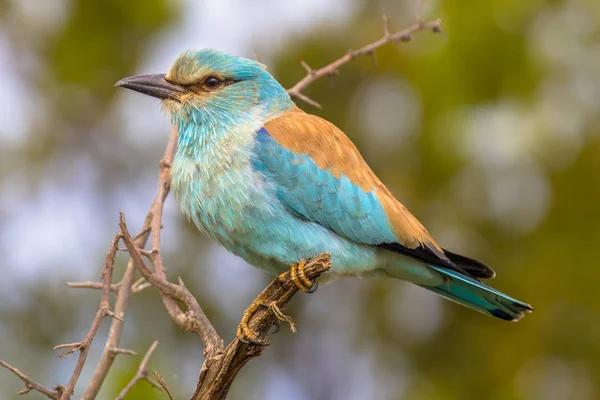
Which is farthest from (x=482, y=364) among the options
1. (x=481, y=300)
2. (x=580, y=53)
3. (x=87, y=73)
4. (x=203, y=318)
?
(x=87, y=73)

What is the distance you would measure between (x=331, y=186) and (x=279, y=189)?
0.30m

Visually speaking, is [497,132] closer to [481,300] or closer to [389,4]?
[389,4]

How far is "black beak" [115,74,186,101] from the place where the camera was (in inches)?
182

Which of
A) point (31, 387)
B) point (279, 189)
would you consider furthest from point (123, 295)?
point (279, 189)

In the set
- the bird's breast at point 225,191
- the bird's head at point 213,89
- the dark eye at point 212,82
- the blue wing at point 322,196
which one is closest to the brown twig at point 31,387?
the bird's breast at point 225,191

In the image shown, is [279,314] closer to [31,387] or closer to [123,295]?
[123,295]

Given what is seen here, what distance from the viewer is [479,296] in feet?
15.7

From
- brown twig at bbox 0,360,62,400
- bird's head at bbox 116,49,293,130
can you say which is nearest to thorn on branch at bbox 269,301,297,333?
brown twig at bbox 0,360,62,400

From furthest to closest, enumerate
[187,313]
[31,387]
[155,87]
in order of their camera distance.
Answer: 1. [155,87]
2. [187,313]
3. [31,387]

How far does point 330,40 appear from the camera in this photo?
6.44 metres

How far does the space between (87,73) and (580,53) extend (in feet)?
10.9

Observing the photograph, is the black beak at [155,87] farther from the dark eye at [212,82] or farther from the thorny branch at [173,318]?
the thorny branch at [173,318]

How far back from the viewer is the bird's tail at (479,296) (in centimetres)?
465

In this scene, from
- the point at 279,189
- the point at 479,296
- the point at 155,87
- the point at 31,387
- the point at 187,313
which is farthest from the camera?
the point at 479,296
